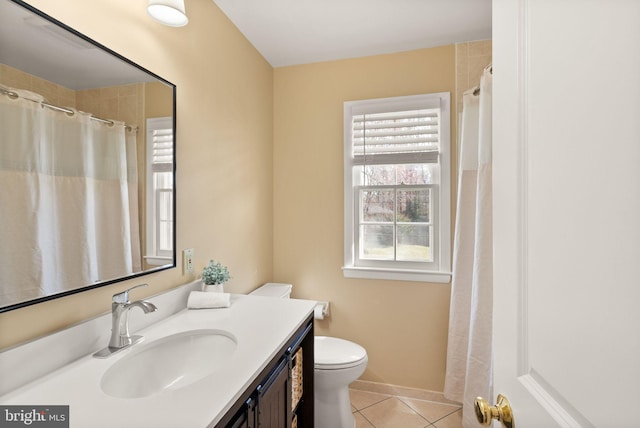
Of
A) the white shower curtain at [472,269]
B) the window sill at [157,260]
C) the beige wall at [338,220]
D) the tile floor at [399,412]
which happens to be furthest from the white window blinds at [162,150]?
the tile floor at [399,412]

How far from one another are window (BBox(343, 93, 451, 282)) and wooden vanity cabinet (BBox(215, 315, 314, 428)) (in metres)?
0.99

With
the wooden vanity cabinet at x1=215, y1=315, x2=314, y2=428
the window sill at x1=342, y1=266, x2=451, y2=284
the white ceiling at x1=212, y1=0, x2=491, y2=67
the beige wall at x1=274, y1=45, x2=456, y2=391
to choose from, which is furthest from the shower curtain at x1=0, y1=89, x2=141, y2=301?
the window sill at x1=342, y1=266, x2=451, y2=284

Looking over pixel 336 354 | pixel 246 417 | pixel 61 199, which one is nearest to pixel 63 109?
pixel 61 199

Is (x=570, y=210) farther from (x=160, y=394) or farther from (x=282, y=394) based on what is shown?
(x=282, y=394)

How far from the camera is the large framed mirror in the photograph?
2.92 ft

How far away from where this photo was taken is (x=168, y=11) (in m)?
1.28

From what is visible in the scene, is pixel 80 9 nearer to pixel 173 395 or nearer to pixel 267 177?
pixel 173 395

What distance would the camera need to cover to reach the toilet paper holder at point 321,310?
2462mm

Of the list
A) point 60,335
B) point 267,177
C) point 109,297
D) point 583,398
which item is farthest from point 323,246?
point 583,398

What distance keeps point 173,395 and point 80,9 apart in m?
1.25

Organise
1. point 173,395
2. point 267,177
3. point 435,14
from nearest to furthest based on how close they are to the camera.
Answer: point 173,395, point 435,14, point 267,177

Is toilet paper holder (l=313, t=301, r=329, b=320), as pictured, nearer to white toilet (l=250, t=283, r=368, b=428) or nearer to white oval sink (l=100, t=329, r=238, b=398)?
white toilet (l=250, t=283, r=368, b=428)

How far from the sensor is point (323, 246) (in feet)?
8.45

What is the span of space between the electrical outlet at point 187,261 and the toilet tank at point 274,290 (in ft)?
2.32
